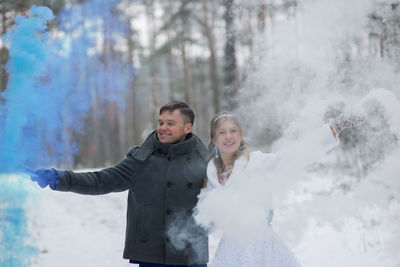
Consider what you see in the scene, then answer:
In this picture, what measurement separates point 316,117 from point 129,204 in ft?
6.78

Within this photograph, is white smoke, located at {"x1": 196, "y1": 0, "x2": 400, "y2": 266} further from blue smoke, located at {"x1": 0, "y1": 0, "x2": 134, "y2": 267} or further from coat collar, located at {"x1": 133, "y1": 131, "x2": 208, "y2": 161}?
blue smoke, located at {"x1": 0, "y1": 0, "x2": 134, "y2": 267}

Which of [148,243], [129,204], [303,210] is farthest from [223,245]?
[303,210]

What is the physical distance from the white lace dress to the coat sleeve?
606 millimetres

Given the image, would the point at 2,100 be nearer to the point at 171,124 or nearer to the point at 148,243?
the point at 171,124

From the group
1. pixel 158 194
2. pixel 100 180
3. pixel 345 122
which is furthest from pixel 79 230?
pixel 345 122

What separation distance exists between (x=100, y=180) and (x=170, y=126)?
0.63 metres

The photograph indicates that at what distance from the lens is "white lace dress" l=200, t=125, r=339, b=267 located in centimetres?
270

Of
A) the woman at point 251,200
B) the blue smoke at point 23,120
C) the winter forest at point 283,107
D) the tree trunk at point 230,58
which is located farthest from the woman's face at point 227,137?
the tree trunk at point 230,58

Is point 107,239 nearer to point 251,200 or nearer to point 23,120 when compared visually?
point 23,120

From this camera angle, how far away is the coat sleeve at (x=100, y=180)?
8.99 feet

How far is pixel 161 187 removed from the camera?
9.50ft

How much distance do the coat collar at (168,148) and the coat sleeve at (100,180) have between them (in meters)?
0.09

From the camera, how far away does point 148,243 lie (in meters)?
2.80

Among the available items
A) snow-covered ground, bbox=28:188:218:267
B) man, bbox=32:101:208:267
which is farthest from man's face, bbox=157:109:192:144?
snow-covered ground, bbox=28:188:218:267
